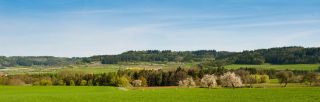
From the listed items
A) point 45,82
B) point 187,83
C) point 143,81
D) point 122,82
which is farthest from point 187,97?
point 143,81

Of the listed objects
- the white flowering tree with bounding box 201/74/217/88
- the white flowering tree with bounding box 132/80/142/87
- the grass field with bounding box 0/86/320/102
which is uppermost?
the grass field with bounding box 0/86/320/102

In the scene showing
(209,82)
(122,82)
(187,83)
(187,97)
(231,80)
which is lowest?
(187,83)

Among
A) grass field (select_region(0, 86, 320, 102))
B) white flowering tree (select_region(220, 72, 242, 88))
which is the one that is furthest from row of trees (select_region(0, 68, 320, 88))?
grass field (select_region(0, 86, 320, 102))

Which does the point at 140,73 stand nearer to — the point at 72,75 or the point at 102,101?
the point at 72,75

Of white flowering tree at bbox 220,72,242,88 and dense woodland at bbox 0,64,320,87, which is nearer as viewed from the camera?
white flowering tree at bbox 220,72,242,88

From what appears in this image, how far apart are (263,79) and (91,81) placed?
57776mm

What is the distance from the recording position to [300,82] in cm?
14912

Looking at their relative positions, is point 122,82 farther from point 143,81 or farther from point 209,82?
point 209,82

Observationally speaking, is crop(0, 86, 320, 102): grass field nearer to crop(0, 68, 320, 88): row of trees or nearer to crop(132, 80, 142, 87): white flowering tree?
crop(0, 68, 320, 88): row of trees

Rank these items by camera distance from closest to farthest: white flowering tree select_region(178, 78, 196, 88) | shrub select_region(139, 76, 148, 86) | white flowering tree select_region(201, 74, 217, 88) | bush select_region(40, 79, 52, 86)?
white flowering tree select_region(201, 74, 217, 88), white flowering tree select_region(178, 78, 196, 88), bush select_region(40, 79, 52, 86), shrub select_region(139, 76, 148, 86)

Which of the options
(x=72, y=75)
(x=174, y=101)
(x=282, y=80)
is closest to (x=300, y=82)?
(x=282, y=80)

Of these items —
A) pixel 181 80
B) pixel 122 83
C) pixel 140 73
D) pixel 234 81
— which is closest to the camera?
pixel 234 81

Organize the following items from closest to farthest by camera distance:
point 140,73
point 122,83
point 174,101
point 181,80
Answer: point 174,101 → point 122,83 → point 181,80 → point 140,73

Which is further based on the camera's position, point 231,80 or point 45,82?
point 45,82
